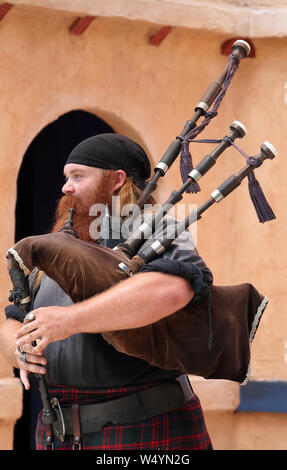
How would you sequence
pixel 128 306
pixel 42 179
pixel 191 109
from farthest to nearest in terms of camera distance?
pixel 42 179 < pixel 191 109 < pixel 128 306

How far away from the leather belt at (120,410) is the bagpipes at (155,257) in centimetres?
5

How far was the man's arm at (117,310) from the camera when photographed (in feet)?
7.47

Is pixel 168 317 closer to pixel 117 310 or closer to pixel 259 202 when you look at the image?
pixel 117 310

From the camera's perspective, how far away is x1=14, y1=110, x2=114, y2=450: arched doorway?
20.3 ft

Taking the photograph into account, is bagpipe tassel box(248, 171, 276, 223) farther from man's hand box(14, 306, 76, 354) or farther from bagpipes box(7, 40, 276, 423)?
man's hand box(14, 306, 76, 354)

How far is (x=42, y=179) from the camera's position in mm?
6223

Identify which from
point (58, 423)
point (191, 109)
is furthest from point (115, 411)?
point (191, 109)

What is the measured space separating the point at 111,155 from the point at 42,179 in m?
3.52

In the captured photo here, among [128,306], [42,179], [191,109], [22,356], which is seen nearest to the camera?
[128,306]

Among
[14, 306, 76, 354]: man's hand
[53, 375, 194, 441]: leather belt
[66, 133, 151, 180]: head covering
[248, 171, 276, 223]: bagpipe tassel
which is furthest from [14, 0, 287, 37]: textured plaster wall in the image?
[14, 306, 76, 354]: man's hand

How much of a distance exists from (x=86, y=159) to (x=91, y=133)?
142 inches

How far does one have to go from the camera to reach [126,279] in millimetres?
2336

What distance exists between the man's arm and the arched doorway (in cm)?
388

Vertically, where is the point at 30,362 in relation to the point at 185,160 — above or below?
below
